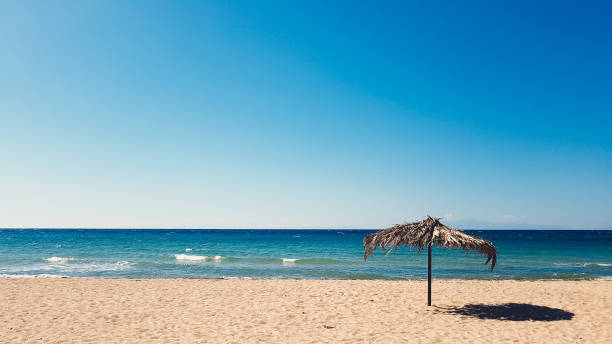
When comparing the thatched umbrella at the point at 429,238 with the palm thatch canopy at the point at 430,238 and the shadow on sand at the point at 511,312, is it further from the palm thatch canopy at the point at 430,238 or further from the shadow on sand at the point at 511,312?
the shadow on sand at the point at 511,312

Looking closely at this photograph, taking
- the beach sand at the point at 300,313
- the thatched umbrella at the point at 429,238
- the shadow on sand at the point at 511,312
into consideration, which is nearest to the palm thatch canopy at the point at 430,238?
the thatched umbrella at the point at 429,238

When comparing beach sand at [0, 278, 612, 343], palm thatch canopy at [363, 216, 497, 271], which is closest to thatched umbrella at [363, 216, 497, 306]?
palm thatch canopy at [363, 216, 497, 271]

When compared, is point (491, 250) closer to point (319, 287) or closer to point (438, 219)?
point (438, 219)

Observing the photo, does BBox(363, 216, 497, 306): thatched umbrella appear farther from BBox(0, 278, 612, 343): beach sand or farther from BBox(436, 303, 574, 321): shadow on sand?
BBox(0, 278, 612, 343): beach sand

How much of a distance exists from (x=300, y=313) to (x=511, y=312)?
6.45 meters

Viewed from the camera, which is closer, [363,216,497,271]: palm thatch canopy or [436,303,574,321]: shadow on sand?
[436,303,574,321]: shadow on sand

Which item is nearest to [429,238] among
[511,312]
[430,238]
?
[430,238]

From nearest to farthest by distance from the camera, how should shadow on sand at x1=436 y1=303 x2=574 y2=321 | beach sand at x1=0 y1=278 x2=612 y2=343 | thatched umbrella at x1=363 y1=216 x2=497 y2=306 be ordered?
1. beach sand at x1=0 y1=278 x2=612 y2=343
2. shadow on sand at x1=436 y1=303 x2=574 y2=321
3. thatched umbrella at x1=363 y1=216 x2=497 y2=306

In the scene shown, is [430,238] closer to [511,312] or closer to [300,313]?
[511,312]

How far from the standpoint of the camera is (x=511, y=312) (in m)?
11.4

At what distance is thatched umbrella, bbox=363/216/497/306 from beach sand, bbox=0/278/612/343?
2.00m

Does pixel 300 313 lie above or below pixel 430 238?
below

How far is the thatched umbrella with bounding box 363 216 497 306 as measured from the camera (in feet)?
35.9

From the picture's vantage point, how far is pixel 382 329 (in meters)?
9.63
